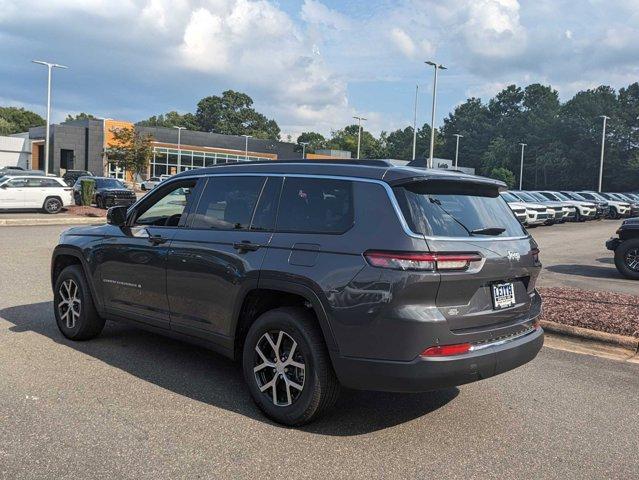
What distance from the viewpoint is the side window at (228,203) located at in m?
4.61

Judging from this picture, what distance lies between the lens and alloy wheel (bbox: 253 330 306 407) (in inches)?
161

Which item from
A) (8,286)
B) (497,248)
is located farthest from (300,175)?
(8,286)

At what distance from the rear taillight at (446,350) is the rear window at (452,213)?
0.70 meters

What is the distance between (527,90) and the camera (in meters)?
124

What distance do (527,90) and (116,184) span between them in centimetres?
11105

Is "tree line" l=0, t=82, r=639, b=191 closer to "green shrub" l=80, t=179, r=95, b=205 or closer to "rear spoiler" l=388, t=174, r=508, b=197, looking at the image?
"green shrub" l=80, t=179, r=95, b=205

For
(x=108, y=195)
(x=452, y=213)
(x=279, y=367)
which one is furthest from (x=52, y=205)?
(x=452, y=213)

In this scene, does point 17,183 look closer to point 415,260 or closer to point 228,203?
point 228,203

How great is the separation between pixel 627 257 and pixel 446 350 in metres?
9.73

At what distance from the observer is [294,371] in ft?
13.6

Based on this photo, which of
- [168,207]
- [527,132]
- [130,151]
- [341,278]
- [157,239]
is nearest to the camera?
[341,278]

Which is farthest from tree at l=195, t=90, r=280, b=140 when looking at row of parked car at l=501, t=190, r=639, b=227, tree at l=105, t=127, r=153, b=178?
row of parked car at l=501, t=190, r=639, b=227

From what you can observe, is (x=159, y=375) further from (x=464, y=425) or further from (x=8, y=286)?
(x=8, y=286)

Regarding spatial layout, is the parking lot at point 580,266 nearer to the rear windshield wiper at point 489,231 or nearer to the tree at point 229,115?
the rear windshield wiper at point 489,231
